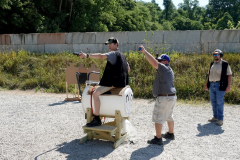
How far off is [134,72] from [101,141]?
584cm

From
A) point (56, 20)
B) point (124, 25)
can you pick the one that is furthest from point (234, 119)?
point (124, 25)

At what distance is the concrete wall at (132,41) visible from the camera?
10.7 meters

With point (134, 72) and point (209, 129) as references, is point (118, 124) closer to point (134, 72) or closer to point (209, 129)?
point (209, 129)

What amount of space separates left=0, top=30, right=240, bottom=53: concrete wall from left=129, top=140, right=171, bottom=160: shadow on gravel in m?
7.06

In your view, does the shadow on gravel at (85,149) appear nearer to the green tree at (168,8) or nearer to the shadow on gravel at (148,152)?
the shadow on gravel at (148,152)

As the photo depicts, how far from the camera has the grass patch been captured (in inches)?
356

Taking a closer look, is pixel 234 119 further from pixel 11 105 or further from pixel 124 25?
pixel 124 25

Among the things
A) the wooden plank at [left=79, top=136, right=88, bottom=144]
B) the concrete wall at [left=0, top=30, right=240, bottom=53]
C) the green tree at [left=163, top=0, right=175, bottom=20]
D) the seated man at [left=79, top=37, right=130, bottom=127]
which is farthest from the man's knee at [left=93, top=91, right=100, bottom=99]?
the green tree at [left=163, top=0, right=175, bottom=20]

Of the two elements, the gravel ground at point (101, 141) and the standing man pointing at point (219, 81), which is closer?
the gravel ground at point (101, 141)

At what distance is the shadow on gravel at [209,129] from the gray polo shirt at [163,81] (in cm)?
152

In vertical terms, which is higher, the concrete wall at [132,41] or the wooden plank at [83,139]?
the concrete wall at [132,41]

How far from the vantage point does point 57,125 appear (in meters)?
5.80

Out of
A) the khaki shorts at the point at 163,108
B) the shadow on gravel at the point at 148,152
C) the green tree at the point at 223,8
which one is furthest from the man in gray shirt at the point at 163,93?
the green tree at the point at 223,8

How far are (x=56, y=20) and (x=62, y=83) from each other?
901 cm
